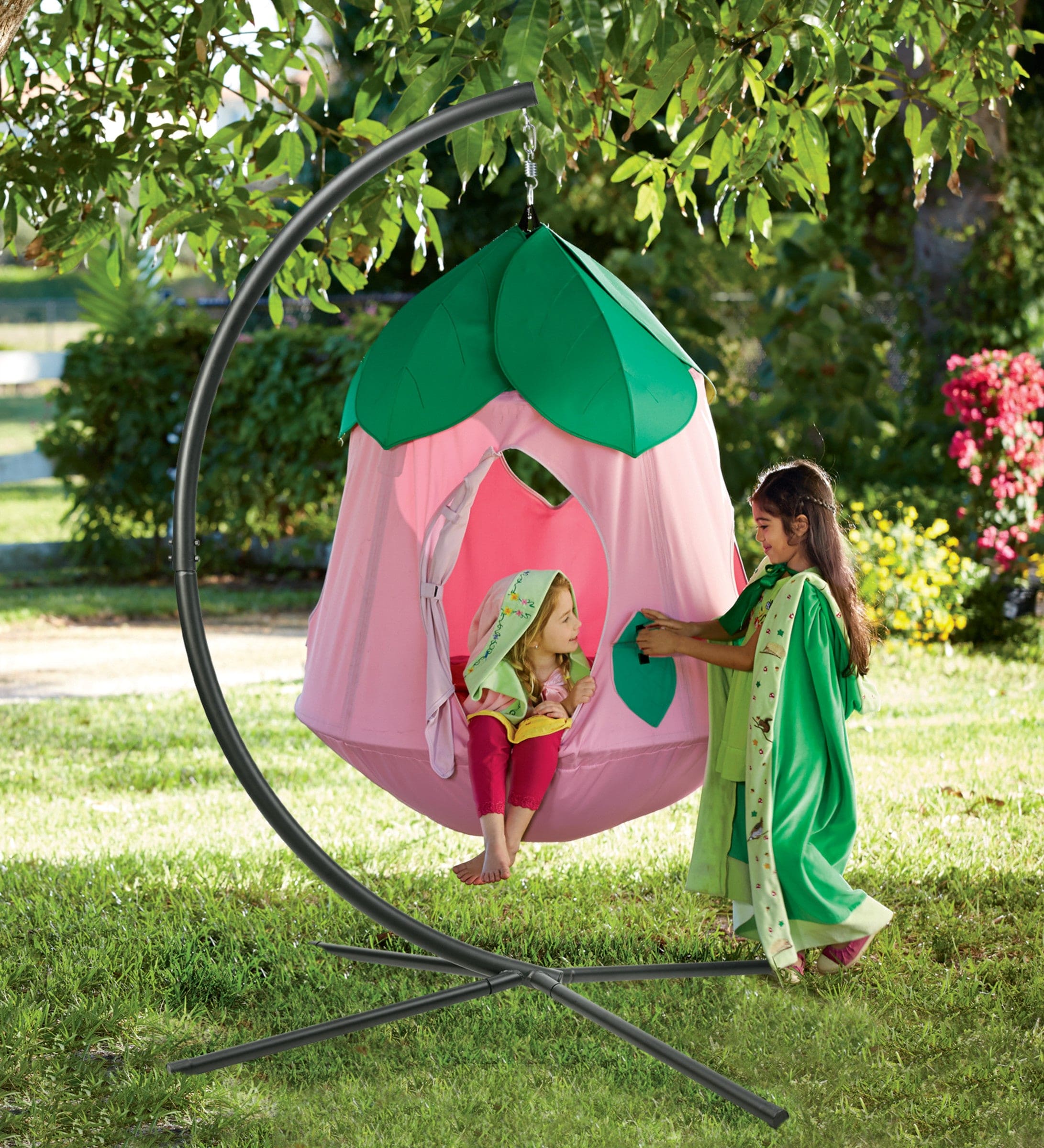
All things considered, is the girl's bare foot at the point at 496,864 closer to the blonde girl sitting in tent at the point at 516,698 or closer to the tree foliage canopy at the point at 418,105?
the blonde girl sitting in tent at the point at 516,698

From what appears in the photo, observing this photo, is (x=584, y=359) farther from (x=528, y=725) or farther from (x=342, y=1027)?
(x=342, y=1027)

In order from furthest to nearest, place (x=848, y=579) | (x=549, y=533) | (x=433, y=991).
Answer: (x=549, y=533)
(x=433, y=991)
(x=848, y=579)

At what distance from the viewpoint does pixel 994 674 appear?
6188 millimetres

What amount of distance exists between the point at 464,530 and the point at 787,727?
2.76 feet

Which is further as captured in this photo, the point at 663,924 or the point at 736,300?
the point at 736,300

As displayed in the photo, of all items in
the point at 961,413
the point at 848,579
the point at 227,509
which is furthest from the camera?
the point at 227,509

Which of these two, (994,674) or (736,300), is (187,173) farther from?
(736,300)

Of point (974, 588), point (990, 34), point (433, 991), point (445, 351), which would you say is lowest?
point (433, 991)

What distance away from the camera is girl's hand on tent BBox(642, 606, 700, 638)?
8.81 ft

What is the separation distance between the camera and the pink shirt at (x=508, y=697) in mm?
2811

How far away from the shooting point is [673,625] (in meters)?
2.69

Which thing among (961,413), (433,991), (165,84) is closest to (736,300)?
(961,413)

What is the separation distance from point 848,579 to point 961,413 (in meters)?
4.55

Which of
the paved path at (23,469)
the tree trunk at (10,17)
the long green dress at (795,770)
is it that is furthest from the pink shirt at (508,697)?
the paved path at (23,469)
